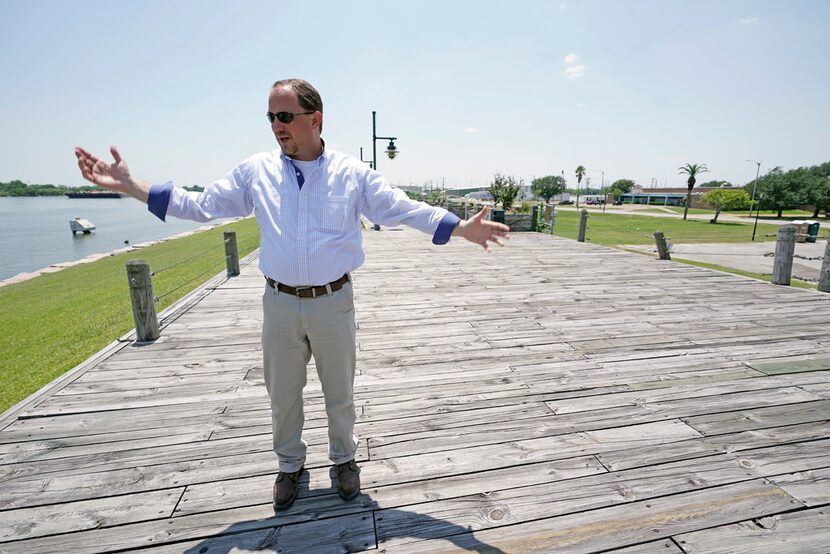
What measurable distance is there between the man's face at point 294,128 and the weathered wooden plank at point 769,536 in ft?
8.95

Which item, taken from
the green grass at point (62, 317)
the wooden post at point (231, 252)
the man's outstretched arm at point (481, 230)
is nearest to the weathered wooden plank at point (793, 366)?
the man's outstretched arm at point (481, 230)

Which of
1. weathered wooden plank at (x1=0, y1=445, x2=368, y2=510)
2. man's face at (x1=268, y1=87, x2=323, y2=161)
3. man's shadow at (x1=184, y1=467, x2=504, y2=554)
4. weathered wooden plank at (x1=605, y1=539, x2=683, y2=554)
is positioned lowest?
weathered wooden plank at (x1=605, y1=539, x2=683, y2=554)

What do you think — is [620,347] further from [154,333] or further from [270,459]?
[154,333]

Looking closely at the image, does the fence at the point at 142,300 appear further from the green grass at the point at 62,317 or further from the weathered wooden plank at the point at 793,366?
the weathered wooden plank at the point at 793,366

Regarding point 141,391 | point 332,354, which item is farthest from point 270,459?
point 141,391

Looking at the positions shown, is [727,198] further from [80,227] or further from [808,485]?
[80,227]

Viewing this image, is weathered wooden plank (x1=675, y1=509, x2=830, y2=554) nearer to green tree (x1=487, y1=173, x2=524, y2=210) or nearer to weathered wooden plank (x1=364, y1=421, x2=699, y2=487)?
weathered wooden plank (x1=364, y1=421, x2=699, y2=487)

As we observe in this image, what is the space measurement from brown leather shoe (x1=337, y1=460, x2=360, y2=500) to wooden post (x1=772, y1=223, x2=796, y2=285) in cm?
821

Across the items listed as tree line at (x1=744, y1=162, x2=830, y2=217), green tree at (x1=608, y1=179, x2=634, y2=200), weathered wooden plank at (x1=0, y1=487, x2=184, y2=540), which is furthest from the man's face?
green tree at (x1=608, y1=179, x2=634, y2=200)

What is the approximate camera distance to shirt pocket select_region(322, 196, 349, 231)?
2.08 metres

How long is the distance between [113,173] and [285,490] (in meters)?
1.97

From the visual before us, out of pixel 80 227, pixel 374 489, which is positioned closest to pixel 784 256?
pixel 374 489

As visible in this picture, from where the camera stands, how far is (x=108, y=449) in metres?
2.67

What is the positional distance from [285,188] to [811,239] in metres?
41.5
